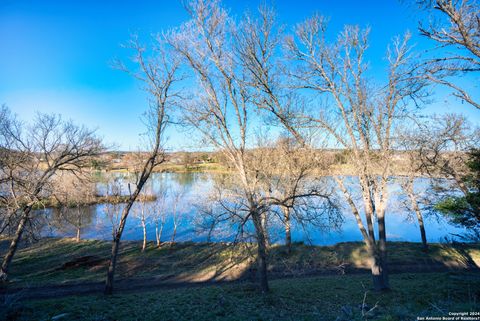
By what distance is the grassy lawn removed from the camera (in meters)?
14.9

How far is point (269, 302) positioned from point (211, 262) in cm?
910

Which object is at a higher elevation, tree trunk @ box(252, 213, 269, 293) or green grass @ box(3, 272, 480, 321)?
tree trunk @ box(252, 213, 269, 293)

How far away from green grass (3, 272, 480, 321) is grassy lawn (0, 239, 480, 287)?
3.04 meters

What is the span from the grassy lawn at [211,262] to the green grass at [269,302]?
9.98 feet

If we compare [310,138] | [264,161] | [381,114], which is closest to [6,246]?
[264,161]

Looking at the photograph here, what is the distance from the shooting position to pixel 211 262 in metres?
17.1

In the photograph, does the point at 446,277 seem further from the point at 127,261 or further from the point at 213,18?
the point at 127,261

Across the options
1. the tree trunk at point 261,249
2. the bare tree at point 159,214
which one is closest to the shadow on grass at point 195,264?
the bare tree at point 159,214

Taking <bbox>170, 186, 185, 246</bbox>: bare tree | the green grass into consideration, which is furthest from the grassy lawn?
the green grass

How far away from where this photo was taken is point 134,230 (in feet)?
90.2

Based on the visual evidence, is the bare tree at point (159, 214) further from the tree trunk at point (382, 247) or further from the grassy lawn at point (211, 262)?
the tree trunk at point (382, 247)

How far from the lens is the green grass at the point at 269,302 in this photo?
7.01 meters

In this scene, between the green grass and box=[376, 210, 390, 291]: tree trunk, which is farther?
box=[376, 210, 390, 291]: tree trunk

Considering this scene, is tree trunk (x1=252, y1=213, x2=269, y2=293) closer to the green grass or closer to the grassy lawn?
the green grass
